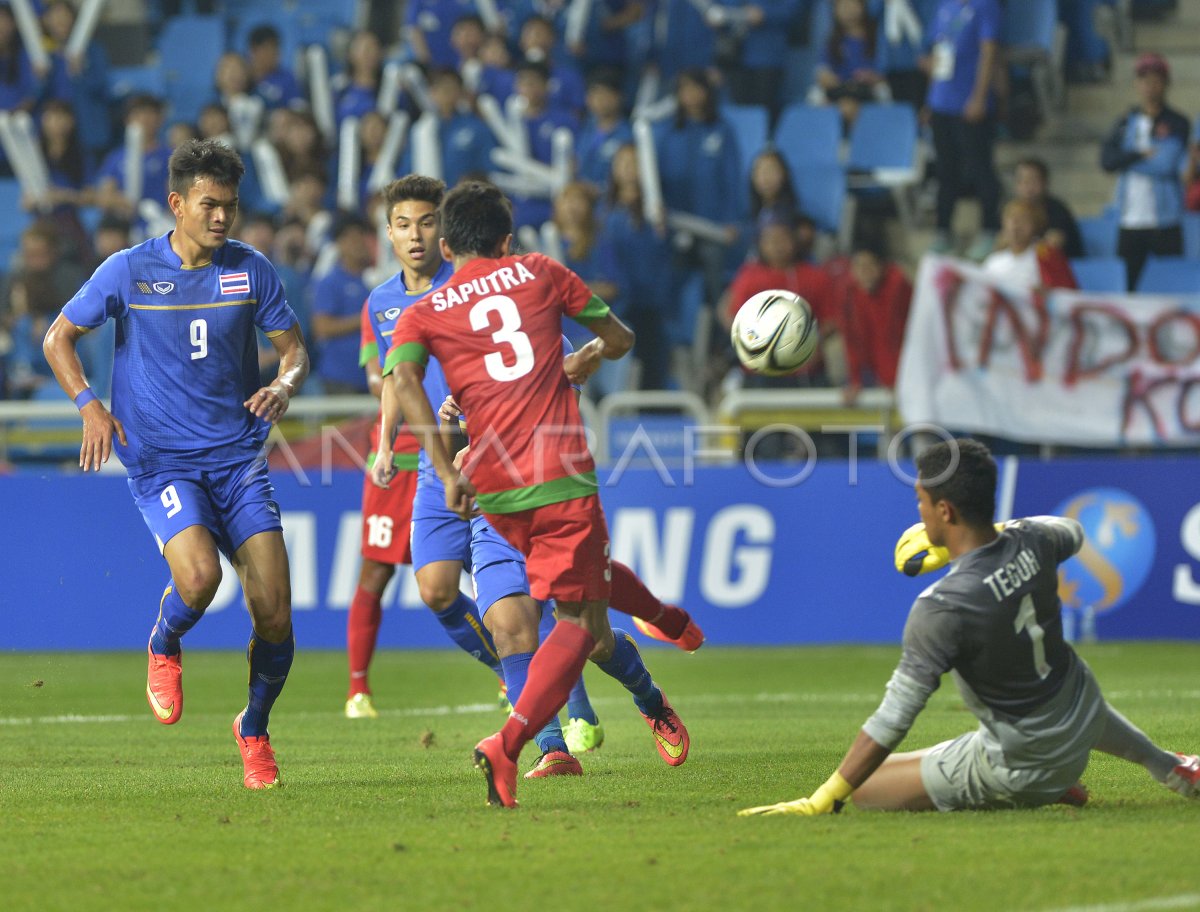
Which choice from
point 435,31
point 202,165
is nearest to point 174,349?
point 202,165

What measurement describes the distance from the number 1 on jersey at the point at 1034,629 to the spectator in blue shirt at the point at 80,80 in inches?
618

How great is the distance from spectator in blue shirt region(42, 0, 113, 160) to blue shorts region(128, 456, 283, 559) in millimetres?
13069

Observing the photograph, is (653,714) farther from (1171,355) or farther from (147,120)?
(147,120)

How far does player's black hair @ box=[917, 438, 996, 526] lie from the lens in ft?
18.7

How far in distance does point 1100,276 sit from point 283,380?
31.9ft

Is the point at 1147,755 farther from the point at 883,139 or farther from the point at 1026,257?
the point at 883,139

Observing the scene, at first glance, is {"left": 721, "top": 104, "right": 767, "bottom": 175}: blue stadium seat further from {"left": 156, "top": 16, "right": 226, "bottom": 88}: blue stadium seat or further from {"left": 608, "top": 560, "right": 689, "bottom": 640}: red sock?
{"left": 608, "top": 560, "right": 689, "bottom": 640}: red sock

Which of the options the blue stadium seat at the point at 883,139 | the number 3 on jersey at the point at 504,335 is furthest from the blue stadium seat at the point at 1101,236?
the number 3 on jersey at the point at 504,335

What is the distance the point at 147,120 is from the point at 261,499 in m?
11.9

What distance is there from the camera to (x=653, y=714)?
7.55m

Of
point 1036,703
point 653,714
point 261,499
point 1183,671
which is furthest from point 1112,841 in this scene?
point 1183,671

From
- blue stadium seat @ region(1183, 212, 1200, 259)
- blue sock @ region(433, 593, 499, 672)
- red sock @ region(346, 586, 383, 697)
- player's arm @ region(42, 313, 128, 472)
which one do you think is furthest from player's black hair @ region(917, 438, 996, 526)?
blue stadium seat @ region(1183, 212, 1200, 259)

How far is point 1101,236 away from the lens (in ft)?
52.5

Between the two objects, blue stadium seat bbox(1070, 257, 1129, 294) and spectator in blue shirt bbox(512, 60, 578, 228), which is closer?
blue stadium seat bbox(1070, 257, 1129, 294)
